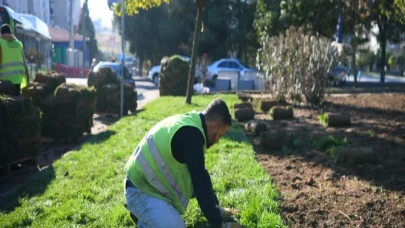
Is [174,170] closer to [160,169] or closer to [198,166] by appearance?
[160,169]

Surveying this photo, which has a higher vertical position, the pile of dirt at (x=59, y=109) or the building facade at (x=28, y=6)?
the building facade at (x=28, y=6)

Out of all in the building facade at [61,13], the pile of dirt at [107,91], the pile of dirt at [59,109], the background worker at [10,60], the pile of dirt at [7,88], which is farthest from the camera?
the building facade at [61,13]

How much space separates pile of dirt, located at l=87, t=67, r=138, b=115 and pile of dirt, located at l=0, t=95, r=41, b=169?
6.78m

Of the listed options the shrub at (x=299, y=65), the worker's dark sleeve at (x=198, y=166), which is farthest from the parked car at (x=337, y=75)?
the worker's dark sleeve at (x=198, y=166)

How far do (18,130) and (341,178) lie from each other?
460cm

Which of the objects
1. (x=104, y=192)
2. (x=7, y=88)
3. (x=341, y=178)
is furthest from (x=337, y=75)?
(x=104, y=192)

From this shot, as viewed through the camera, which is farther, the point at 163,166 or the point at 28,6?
the point at 28,6

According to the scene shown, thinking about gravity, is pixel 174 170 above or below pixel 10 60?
below

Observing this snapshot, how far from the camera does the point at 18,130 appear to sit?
719cm

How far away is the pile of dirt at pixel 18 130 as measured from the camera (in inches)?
275

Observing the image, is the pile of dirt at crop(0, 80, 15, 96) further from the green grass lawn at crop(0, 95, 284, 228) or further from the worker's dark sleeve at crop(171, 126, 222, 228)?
the worker's dark sleeve at crop(171, 126, 222, 228)

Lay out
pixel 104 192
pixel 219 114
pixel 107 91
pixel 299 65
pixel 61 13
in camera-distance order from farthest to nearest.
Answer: pixel 61 13 < pixel 107 91 < pixel 299 65 < pixel 104 192 < pixel 219 114

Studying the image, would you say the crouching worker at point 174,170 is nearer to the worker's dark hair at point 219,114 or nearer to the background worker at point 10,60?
the worker's dark hair at point 219,114

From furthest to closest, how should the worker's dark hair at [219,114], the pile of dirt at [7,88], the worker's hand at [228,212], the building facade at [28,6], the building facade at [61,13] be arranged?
the building facade at [61,13]
the building facade at [28,6]
the pile of dirt at [7,88]
the worker's hand at [228,212]
the worker's dark hair at [219,114]
